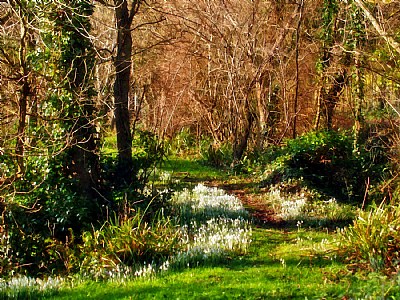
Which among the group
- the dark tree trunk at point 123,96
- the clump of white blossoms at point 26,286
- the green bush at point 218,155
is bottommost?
the clump of white blossoms at point 26,286

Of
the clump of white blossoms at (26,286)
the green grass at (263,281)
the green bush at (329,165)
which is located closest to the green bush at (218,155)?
the green bush at (329,165)

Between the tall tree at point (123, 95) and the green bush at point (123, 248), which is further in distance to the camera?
the tall tree at point (123, 95)

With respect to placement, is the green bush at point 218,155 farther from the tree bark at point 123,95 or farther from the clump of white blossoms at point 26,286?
the clump of white blossoms at point 26,286

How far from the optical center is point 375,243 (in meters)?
7.93

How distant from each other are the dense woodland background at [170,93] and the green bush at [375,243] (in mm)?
2669

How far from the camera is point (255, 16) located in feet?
56.3

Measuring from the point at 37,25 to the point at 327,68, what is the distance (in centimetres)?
958

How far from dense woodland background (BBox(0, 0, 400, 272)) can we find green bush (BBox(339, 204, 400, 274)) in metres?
2.67

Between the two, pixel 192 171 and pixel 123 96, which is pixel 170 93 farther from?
pixel 123 96

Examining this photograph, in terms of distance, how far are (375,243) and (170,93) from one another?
13321mm

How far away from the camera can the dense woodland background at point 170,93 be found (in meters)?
9.87

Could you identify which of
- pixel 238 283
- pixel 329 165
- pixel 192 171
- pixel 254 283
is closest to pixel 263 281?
pixel 254 283

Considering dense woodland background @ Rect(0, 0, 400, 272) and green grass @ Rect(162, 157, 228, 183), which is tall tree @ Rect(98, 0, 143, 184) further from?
green grass @ Rect(162, 157, 228, 183)

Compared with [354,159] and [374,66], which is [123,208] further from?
[374,66]
